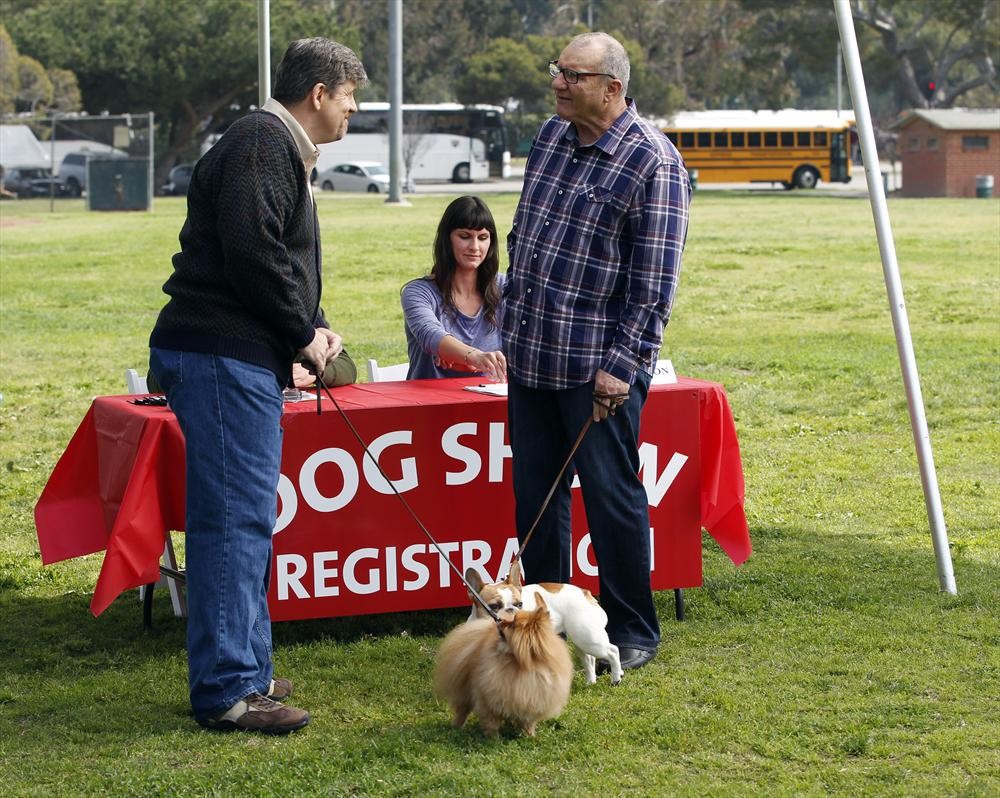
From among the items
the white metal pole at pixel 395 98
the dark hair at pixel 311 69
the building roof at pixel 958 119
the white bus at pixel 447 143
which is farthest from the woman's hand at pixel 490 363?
the white bus at pixel 447 143

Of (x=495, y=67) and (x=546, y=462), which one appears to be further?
(x=495, y=67)

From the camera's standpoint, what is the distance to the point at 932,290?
1617cm

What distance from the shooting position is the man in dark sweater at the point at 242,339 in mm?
3699

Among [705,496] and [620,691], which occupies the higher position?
[705,496]

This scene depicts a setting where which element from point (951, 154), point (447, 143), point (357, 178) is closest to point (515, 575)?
point (951, 154)

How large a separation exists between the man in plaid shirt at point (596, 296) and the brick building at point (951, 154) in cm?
4168

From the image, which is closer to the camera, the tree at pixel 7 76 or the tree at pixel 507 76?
the tree at pixel 7 76

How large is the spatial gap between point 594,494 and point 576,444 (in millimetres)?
221

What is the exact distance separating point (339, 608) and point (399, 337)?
27.4 ft

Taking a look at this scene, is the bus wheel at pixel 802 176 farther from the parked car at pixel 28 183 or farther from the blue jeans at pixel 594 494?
the blue jeans at pixel 594 494

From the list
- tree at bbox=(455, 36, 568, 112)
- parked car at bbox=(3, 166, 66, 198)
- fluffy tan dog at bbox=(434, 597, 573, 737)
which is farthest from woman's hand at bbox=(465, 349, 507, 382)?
tree at bbox=(455, 36, 568, 112)

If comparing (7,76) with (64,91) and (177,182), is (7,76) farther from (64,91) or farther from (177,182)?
(64,91)

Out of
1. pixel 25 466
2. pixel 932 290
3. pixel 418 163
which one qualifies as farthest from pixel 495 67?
pixel 25 466

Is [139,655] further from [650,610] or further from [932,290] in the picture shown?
[932,290]
